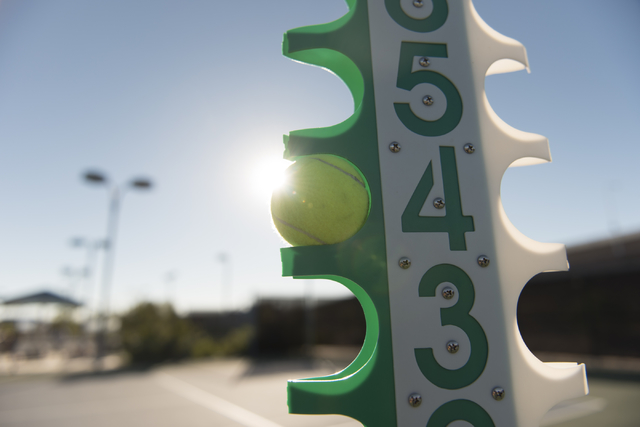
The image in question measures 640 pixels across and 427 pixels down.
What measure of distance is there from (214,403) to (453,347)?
8.87 metres

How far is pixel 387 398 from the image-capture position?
1369 mm

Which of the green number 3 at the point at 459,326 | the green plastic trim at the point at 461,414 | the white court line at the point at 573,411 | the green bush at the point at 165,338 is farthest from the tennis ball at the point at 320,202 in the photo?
the green bush at the point at 165,338

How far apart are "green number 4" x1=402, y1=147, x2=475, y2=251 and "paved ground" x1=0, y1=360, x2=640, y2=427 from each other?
666 centimetres

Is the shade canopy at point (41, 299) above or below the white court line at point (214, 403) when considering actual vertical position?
above

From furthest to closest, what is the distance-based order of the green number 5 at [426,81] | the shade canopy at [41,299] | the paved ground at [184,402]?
1. the shade canopy at [41,299]
2. the paved ground at [184,402]
3. the green number 5 at [426,81]

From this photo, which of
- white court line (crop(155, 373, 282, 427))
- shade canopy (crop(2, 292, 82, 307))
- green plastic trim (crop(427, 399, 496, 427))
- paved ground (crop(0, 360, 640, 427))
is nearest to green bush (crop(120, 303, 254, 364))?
shade canopy (crop(2, 292, 82, 307))

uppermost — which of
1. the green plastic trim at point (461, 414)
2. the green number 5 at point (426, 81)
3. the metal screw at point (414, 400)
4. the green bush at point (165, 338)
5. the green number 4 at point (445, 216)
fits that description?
the green number 5 at point (426, 81)

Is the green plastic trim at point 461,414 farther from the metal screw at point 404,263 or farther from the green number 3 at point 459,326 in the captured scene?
the metal screw at point 404,263

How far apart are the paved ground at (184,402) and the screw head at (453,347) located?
A: 6.50 metres

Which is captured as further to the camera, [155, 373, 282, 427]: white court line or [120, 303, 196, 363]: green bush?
[120, 303, 196, 363]: green bush

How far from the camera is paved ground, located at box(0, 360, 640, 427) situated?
7.21m

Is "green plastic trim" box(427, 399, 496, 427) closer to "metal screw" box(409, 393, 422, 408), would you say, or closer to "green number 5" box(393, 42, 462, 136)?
"metal screw" box(409, 393, 422, 408)

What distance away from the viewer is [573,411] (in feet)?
24.6

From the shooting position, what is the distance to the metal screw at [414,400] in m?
1.37
